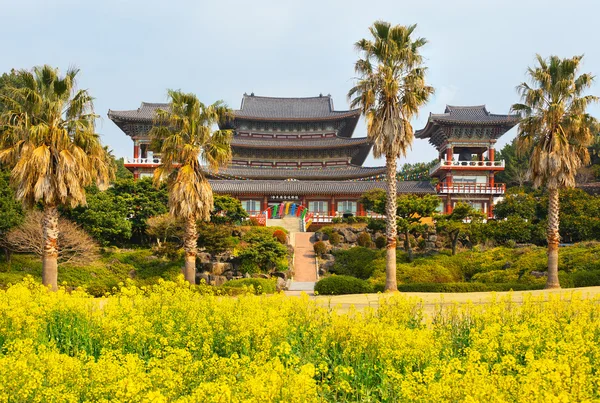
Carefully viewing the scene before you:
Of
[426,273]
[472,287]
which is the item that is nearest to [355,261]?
[426,273]

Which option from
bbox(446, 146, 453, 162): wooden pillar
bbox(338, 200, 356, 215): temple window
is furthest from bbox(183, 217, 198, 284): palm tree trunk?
bbox(446, 146, 453, 162): wooden pillar

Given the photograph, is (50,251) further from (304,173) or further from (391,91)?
(304,173)

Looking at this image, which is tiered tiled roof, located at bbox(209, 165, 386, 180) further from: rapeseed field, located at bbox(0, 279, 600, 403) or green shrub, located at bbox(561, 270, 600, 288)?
rapeseed field, located at bbox(0, 279, 600, 403)

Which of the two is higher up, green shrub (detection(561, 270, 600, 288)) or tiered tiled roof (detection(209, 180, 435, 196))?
tiered tiled roof (detection(209, 180, 435, 196))

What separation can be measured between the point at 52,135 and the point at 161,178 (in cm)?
505

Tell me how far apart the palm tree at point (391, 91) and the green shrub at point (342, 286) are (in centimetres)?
135

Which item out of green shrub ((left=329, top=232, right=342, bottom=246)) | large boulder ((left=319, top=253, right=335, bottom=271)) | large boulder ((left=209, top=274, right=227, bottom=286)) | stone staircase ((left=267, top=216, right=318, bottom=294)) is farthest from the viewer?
green shrub ((left=329, top=232, right=342, bottom=246))

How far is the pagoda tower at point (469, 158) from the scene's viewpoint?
1938 inches

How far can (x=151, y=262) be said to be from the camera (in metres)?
30.6

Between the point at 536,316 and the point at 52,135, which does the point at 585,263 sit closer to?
the point at 536,316

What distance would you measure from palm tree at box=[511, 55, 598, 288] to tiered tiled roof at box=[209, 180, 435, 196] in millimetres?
24238

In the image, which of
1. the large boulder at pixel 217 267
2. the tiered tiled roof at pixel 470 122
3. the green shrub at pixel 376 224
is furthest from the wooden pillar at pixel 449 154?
the large boulder at pixel 217 267

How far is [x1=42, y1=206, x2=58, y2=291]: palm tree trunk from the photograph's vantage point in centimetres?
1883

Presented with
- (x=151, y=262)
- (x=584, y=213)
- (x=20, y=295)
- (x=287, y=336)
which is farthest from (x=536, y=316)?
(x=584, y=213)
